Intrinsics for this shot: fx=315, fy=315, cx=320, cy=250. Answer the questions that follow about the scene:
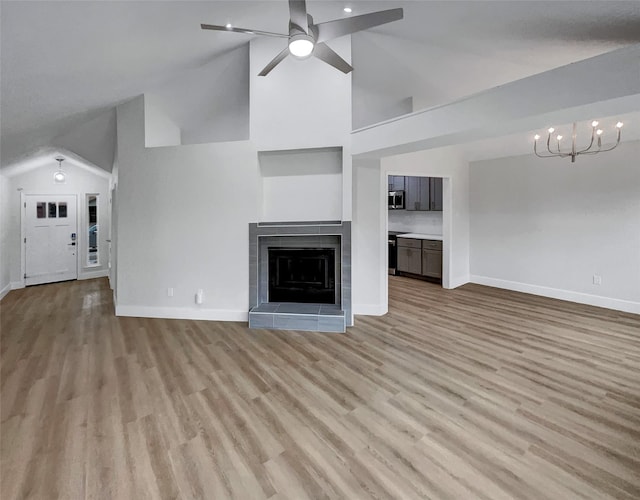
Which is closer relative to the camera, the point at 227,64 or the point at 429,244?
the point at 227,64

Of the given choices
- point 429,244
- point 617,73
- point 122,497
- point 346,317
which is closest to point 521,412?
point 346,317

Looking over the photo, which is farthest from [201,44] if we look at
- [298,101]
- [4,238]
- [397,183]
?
[4,238]

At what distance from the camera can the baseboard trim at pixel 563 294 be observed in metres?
4.60

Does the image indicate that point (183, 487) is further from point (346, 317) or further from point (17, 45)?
point (17, 45)

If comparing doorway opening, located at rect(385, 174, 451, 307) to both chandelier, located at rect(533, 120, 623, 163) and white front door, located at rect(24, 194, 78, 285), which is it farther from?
white front door, located at rect(24, 194, 78, 285)

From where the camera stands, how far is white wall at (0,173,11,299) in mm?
5826

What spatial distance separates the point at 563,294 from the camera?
207 inches

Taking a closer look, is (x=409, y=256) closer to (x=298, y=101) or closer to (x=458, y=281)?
(x=458, y=281)

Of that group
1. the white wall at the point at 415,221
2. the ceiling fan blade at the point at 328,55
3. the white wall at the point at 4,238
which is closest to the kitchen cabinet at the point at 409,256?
the white wall at the point at 415,221

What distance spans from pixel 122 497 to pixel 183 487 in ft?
0.95

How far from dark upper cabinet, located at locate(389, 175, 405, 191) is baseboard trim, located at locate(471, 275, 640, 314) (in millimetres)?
2521

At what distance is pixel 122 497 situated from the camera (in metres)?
1.60

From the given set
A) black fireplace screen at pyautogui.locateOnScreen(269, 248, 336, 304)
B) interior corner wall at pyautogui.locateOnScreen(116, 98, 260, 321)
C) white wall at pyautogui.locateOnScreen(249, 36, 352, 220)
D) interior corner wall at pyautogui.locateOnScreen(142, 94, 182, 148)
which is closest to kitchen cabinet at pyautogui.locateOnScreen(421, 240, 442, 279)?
black fireplace screen at pyautogui.locateOnScreen(269, 248, 336, 304)

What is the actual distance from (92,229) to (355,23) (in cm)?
796
